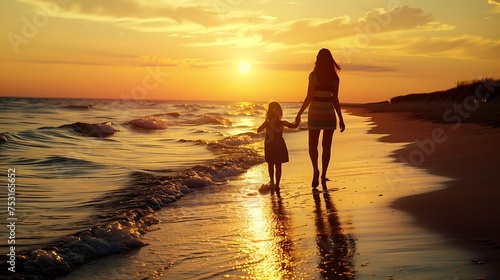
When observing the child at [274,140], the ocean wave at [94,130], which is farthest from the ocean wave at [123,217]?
the ocean wave at [94,130]

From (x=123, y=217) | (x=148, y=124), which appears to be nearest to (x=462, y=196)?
(x=123, y=217)

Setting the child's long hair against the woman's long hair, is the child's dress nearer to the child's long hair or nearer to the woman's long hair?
the child's long hair

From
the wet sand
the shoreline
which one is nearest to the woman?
the wet sand

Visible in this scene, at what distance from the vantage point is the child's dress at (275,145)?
923 centimetres

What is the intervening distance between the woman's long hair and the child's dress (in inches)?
47.4

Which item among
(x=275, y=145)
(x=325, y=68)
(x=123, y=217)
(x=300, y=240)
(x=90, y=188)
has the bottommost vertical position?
(x=300, y=240)

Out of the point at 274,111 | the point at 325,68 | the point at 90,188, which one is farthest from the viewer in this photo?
the point at 274,111

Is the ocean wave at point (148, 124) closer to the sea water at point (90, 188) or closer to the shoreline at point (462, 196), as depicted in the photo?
the sea water at point (90, 188)

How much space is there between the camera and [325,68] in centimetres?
863

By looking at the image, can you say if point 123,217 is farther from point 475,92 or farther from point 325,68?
point 475,92

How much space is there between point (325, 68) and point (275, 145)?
1.70 meters

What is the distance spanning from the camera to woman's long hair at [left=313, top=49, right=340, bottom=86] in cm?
862

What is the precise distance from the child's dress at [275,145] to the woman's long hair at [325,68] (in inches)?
47.4

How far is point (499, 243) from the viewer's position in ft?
14.3
